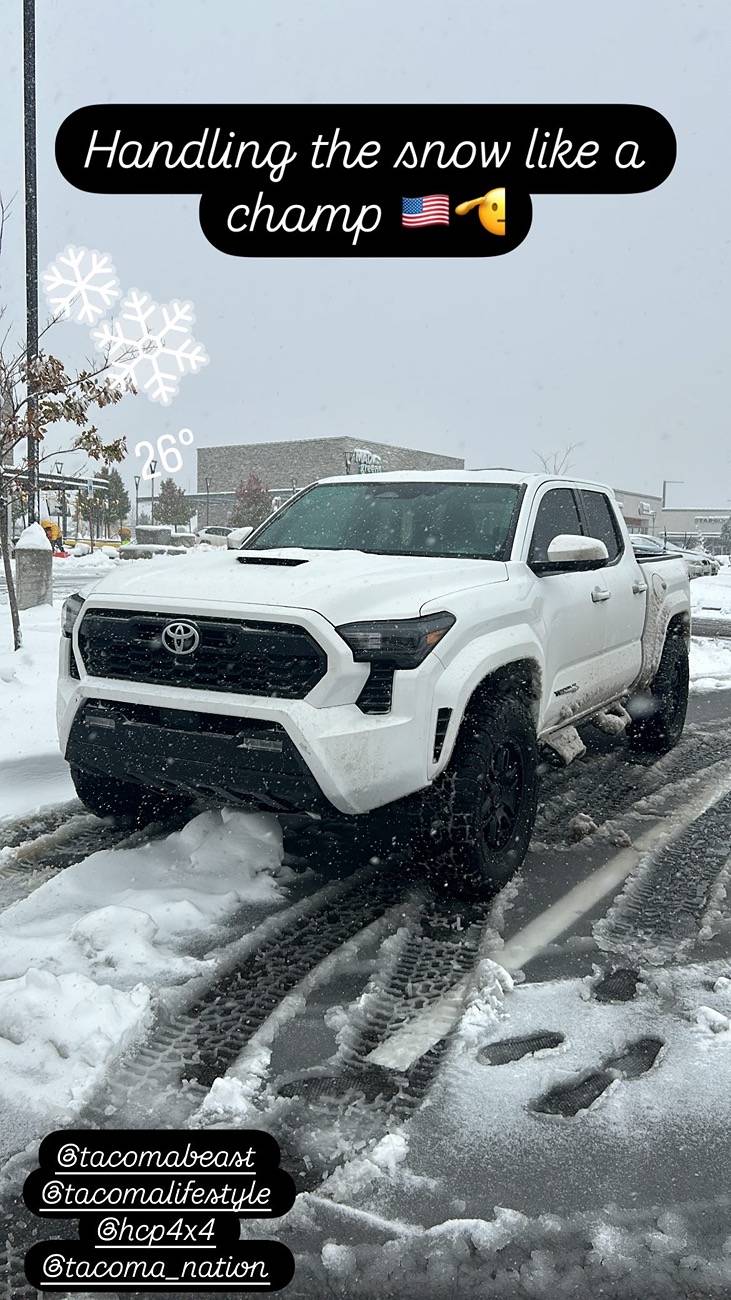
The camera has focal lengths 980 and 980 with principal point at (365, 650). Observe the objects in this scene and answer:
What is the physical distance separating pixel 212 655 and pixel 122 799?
1.37 m

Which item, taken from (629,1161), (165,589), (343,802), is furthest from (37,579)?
(629,1161)

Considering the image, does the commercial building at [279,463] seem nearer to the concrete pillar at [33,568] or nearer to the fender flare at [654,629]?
the concrete pillar at [33,568]

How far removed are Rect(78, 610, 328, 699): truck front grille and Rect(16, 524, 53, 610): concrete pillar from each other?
9.20m

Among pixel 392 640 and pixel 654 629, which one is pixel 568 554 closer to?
pixel 392 640

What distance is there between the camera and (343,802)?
3.50 m

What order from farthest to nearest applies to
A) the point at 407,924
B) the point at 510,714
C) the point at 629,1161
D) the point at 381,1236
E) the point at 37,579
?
the point at 37,579, the point at 510,714, the point at 407,924, the point at 629,1161, the point at 381,1236

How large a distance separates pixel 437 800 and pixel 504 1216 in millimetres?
1754

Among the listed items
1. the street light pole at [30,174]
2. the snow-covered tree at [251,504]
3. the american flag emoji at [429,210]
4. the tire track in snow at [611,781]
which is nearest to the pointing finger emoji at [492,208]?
the american flag emoji at [429,210]

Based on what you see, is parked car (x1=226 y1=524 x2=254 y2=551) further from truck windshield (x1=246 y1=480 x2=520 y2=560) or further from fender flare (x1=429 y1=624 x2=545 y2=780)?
fender flare (x1=429 y1=624 x2=545 y2=780)

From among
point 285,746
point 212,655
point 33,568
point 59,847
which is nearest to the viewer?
point 285,746

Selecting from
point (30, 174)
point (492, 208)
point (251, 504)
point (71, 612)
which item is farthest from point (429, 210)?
point (251, 504)

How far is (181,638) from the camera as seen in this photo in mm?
3713

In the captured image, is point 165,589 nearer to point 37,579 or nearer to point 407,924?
point 407,924

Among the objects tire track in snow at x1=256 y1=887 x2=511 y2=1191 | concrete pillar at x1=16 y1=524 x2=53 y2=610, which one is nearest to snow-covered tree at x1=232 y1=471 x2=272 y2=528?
concrete pillar at x1=16 y1=524 x2=53 y2=610
